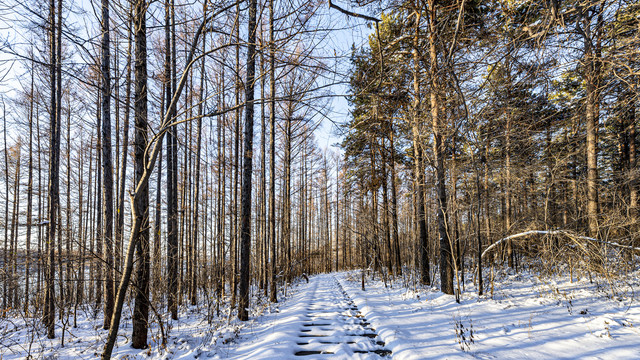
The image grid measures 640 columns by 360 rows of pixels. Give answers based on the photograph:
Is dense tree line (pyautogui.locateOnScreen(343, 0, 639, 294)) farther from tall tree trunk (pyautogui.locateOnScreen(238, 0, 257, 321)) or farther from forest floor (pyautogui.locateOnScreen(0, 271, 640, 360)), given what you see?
tall tree trunk (pyautogui.locateOnScreen(238, 0, 257, 321))

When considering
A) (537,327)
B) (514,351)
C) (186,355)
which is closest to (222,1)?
(186,355)

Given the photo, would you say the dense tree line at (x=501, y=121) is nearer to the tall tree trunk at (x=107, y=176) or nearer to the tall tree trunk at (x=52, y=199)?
the tall tree trunk at (x=107, y=176)

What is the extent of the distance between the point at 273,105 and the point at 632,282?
11135 millimetres

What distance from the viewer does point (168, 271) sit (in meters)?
6.84

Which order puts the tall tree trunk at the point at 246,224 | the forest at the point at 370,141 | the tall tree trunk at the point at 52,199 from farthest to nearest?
the tall tree trunk at the point at 246,224 → the tall tree trunk at the point at 52,199 → the forest at the point at 370,141

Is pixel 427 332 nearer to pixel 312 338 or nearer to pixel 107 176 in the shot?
pixel 312 338

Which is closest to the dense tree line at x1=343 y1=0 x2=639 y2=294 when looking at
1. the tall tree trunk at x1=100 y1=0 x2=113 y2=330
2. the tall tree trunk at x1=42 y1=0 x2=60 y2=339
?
the tall tree trunk at x1=100 y1=0 x2=113 y2=330

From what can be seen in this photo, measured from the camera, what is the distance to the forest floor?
3.50m

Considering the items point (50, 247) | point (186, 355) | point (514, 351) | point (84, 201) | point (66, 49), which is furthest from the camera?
point (84, 201)

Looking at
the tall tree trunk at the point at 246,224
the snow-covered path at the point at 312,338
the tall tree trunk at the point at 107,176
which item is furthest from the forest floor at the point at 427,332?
the tall tree trunk at the point at 107,176

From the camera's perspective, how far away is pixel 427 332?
14.2 ft

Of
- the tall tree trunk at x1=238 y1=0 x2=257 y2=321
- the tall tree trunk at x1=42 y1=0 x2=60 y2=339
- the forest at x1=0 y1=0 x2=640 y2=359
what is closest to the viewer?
the forest at x1=0 y1=0 x2=640 y2=359

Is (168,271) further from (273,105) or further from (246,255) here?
(273,105)

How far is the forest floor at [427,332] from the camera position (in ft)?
11.5
